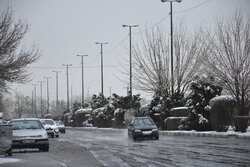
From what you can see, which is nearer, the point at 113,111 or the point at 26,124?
the point at 26,124

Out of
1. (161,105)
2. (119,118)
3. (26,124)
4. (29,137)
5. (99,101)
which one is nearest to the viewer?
(29,137)

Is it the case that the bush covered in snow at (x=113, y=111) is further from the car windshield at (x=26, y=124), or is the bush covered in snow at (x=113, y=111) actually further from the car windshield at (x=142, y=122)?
the car windshield at (x=26, y=124)

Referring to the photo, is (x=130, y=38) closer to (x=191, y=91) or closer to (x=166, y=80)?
(x=166, y=80)

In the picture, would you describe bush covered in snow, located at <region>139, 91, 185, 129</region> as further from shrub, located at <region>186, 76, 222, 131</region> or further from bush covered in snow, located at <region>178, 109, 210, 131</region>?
shrub, located at <region>186, 76, 222, 131</region>

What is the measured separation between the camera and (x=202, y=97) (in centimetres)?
4034

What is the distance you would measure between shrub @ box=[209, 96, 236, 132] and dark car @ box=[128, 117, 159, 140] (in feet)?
13.7

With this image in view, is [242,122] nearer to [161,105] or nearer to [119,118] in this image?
[161,105]

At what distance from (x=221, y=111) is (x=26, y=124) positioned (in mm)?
14084

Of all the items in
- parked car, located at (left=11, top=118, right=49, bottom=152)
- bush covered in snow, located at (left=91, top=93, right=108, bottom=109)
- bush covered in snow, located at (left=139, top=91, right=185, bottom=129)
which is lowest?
parked car, located at (left=11, top=118, right=49, bottom=152)

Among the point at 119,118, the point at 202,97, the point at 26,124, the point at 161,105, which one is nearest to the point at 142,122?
the point at 202,97

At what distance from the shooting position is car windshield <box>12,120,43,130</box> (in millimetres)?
27194

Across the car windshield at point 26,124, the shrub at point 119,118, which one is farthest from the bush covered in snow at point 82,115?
the car windshield at point 26,124

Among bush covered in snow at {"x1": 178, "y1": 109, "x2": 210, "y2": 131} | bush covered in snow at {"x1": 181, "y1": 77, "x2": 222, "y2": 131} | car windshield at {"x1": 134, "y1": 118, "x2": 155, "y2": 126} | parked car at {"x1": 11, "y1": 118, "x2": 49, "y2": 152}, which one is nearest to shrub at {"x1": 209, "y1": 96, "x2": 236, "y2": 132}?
bush covered in snow at {"x1": 178, "y1": 109, "x2": 210, "y2": 131}

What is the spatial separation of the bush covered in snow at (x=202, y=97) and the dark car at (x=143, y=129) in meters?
5.47
